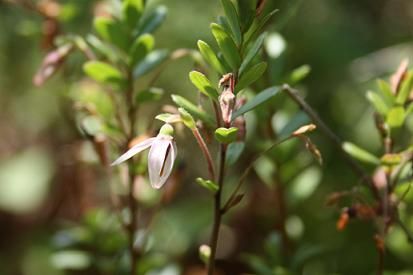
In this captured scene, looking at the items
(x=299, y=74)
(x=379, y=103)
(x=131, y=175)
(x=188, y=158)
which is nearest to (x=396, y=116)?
(x=379, y=103)

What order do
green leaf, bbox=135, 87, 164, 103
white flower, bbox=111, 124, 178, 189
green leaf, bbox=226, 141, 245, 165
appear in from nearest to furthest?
white flower, bbox=111, 124, 178, 189 → green leaf, bbox=226, 141, 245, 165 → green leaf, bbox=135, 87, 164, 103

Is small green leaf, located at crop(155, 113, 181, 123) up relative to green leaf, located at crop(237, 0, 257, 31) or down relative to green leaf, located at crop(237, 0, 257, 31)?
down

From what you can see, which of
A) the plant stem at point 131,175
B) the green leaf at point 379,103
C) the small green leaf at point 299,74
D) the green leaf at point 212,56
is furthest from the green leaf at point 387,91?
the plant stem at point 131,175

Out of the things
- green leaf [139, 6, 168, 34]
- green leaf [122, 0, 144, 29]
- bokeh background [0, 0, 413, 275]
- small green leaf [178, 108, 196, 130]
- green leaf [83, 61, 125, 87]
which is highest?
green leaf [122, 0, 144, 29]

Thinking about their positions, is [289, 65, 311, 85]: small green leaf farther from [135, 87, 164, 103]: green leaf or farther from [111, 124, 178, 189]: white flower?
[111, 124, 178, 189]: white flower

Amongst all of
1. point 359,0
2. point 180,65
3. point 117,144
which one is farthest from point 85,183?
point 359,0

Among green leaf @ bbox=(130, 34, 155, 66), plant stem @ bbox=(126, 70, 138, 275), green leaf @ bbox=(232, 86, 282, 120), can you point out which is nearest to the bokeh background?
plant stem @ bbox=(126, 70, 138, 275)

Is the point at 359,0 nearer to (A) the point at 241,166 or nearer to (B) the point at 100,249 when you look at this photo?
(A) the point at 241,166
